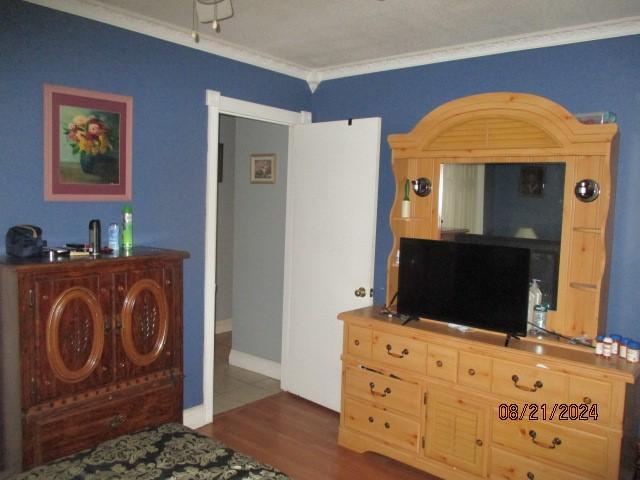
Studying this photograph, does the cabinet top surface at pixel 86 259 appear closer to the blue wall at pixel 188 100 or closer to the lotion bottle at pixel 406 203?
the blue wall at pixel 188 100

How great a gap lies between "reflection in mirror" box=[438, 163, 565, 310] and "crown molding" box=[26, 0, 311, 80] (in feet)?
4.99

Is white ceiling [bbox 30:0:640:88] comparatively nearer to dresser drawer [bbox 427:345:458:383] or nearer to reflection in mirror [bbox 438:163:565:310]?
reflection in mirror [bbox 438:163:565:310]

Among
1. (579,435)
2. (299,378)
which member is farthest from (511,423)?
(299,378)

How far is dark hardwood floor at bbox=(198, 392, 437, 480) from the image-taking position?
301 cm

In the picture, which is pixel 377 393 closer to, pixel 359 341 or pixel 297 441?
pixel 359 341

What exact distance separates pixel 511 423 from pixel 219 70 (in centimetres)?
278

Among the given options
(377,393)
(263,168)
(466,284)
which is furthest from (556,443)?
(263,168)

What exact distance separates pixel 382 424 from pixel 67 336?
1.83 meters

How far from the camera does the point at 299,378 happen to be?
4.02 meters

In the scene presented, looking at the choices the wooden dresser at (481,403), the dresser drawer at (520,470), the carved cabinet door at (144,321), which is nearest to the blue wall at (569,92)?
the wooden dresser at (481,403)

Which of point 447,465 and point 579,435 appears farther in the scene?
point 447,465

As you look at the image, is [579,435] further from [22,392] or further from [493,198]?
[22,392]

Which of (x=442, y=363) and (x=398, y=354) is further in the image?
(x=398, y=354)

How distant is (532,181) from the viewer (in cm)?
288
